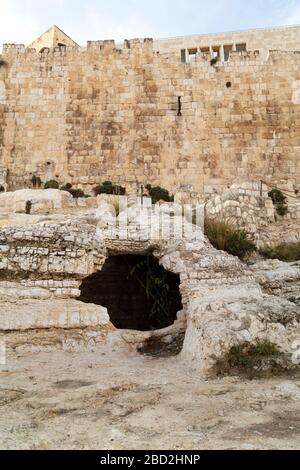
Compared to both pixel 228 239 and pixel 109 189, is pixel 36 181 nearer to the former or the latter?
pixel 109 189

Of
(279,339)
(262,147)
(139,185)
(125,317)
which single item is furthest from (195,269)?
(262,147)

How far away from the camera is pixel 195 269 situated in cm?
695

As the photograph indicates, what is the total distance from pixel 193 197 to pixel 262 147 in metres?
5.78

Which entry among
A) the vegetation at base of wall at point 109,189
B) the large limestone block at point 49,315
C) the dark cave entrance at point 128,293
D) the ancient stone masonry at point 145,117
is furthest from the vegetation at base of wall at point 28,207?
the ancient stone masonry at point 145,117

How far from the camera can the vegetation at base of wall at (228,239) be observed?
8.20 m

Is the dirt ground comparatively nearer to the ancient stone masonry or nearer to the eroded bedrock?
the eroded bedrock

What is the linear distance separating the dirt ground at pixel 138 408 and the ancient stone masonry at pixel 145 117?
11.6 meters

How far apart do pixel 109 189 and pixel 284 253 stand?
324 inches

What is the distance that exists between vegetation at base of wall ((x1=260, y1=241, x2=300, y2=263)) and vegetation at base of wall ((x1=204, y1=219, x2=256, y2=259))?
0.49m

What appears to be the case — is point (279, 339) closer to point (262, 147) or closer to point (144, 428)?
point (144, 428)

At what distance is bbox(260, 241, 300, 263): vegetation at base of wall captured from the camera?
29.2 ft

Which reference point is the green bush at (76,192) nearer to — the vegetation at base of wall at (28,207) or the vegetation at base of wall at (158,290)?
the vegetation at base of wall at (28,207)

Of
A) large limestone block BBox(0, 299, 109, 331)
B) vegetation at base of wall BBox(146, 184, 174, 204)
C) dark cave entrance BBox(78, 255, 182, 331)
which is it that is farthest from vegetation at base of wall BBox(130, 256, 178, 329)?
vegetation at base of wall BBox(146, 184, 174, 204)

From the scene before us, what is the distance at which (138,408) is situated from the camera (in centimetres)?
422
